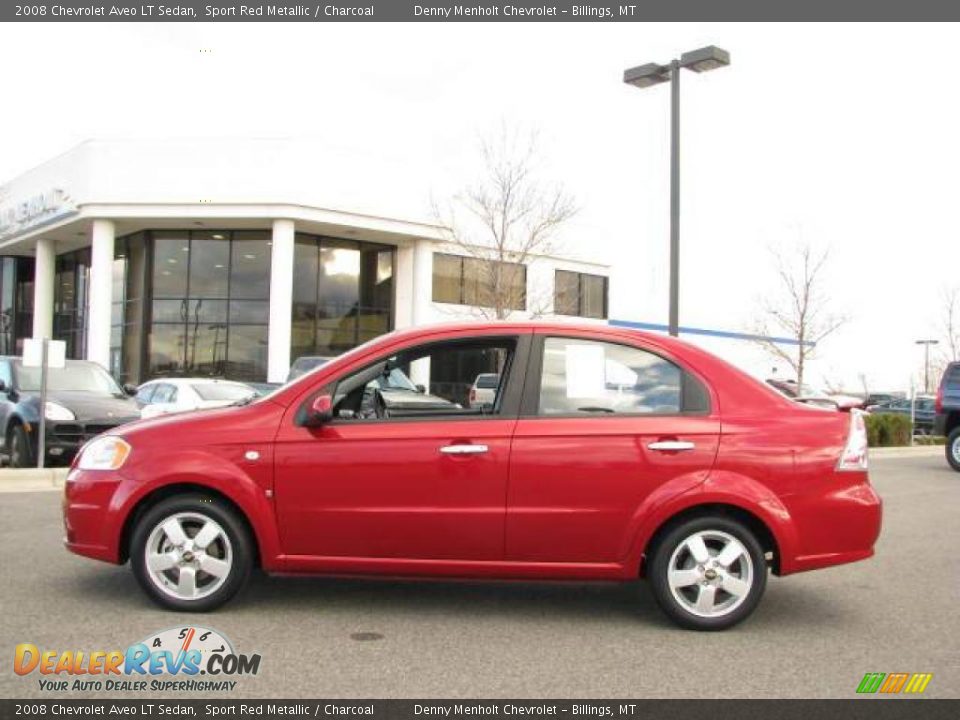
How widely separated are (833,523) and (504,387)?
1.96 meters

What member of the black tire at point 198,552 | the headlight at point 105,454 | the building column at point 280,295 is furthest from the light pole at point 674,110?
the building column at point 280,295

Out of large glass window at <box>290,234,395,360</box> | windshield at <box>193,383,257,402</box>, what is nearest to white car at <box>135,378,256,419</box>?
windshield at <box>193,383,257,402</box>

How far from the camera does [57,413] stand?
11633 millimetres

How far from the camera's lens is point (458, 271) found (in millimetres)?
30469

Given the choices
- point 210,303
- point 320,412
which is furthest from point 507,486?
point 210,303

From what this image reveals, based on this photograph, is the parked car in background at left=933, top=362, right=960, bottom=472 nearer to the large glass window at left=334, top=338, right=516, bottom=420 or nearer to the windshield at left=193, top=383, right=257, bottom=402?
the windshield at left=193, top=383, right=257, bottom=402

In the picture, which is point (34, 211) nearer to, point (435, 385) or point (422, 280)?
point (422, 280)

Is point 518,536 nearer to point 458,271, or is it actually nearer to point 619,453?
point 619,453

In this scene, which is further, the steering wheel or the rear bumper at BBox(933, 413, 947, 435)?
the rear bumper at BBox(933, 413, 947, 435)

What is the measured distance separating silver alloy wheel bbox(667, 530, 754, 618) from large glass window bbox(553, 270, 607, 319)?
2587 centimetres

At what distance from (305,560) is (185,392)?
32.2 ft

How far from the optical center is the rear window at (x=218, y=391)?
14266mm

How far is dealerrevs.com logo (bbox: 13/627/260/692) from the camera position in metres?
3.97

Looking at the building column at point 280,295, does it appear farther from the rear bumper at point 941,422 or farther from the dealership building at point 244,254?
the rear bumper at point 941,422
